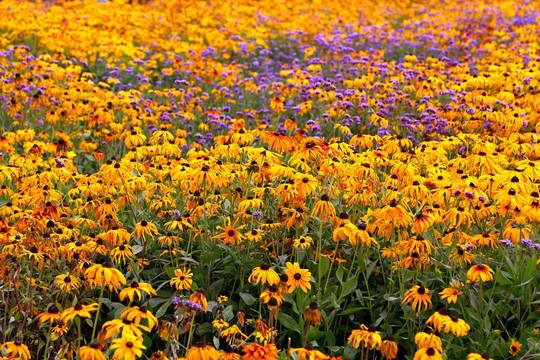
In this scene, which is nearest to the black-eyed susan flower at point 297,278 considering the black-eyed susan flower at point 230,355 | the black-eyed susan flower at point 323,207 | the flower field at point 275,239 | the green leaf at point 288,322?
the flower field at point 275,239

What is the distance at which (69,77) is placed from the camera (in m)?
9.14

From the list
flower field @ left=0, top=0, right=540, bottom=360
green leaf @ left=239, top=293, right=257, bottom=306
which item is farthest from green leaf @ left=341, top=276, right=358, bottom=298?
green leaf @ left=239, top=293, right=257, bottom=306

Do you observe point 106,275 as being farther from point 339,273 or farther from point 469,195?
point 469,195

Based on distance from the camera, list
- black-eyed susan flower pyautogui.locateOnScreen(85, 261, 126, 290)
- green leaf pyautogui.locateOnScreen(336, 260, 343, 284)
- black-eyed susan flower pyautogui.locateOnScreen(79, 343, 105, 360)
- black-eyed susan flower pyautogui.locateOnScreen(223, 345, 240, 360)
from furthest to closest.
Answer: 1. green leaf pyautogui.locateOnScreen(336, 260, 343, 284)
2. black-eyed susan flower pyautogui.locateOnScreen(85, 261, 126, 290)
3. black-eyed susan flower pyautogui.locateOnScreen(223, 345, 240, 360)
4. black-eyed susan flower pyautogui.locateOnScreen(79, 343, 105, 360)

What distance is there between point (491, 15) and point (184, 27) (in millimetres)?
8613

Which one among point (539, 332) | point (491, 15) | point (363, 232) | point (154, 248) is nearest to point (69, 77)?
point (154, 248)

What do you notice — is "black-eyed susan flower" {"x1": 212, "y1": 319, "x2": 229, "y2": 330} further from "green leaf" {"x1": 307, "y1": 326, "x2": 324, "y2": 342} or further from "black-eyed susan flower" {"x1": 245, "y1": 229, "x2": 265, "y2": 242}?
"black-eyed susan flower" {"x1": 245, "y1": 229, "x2": 265, "y2": 242}

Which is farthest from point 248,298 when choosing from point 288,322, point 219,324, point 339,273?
point 219,324

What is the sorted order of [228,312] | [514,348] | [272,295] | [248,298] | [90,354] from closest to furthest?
1. [90,354]
2. [272,295]
3. [514,348]
4. [228,312]
5. [248,298]

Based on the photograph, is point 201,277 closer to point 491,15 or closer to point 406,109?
point 406,109

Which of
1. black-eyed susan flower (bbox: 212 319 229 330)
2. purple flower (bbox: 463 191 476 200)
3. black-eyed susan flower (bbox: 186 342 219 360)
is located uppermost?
purple flower (bbox: 463 191 476 200)

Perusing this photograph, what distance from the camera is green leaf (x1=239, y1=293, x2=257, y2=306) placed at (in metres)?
4.29

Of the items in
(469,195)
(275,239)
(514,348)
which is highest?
(469,195)

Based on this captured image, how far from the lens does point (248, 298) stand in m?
4.34
